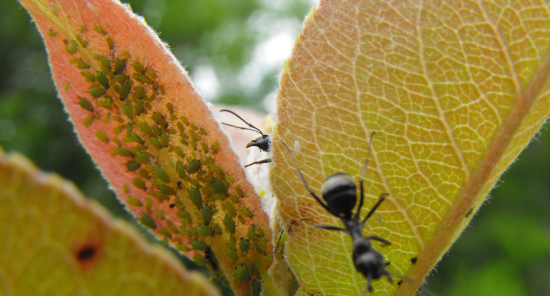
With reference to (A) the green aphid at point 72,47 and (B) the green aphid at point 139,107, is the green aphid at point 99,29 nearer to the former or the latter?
(A) the green aphid at point 72,47

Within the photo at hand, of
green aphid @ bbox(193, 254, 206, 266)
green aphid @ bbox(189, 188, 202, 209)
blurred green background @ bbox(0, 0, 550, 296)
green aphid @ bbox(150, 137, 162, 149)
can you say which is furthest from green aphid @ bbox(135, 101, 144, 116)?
blurred green background @ bbox(0, 0, 550, 296)

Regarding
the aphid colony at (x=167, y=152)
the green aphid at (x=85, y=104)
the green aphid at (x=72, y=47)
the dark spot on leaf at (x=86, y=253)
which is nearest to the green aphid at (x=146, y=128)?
the aphid colony at (x=167, y=152)

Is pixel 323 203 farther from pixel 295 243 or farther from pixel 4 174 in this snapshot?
pixel 4 174

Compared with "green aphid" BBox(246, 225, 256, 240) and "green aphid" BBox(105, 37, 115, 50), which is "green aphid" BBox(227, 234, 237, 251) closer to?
"green aphid" BBox(246, 225, 256, 240)

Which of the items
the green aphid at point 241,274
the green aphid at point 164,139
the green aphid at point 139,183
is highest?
the green aphid at point 164,139

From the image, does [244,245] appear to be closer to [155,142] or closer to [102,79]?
[155,142]

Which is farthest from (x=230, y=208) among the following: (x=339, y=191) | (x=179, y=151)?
(x=339, y=191)
